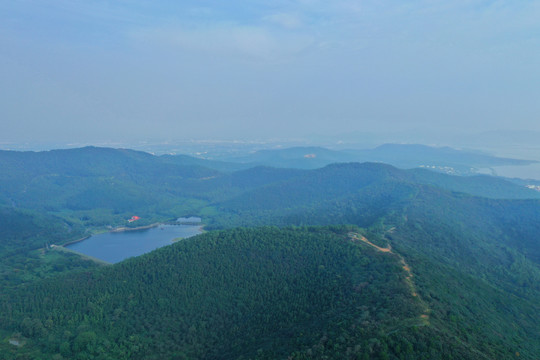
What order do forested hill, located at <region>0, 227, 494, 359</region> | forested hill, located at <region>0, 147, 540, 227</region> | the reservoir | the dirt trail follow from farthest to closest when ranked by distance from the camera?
forested hill, located at <region>0, 147, 540, 227</region>, the reservoir, the dirt trail, forested hill, located at <region>0, 227, 494, 359</region>

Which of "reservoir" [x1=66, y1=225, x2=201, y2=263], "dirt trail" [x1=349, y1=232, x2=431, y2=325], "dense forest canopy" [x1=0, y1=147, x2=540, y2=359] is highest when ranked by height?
"dirt trail" [x1=349, y1=232, x2=431, y2=325]

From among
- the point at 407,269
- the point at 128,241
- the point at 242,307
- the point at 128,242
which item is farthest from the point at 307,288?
the point at 128,241

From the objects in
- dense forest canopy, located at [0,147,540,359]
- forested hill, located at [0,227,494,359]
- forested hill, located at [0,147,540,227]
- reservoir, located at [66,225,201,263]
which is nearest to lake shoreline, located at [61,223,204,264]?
reservoir, located at [66,225,201,263]

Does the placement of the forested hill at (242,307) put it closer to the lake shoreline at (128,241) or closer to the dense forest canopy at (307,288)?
the dense forest canopy at (307,288)

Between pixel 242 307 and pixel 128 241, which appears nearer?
pixel 242 307

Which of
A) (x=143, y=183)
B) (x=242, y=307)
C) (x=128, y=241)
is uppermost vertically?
(x=143, y=183)

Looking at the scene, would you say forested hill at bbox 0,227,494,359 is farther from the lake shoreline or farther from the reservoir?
the lake shoreline

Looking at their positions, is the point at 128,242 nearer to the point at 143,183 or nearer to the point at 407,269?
the point at 143,183

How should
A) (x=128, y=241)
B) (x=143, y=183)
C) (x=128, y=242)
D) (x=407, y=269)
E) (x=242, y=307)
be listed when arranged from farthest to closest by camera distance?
(x=143, y=183) → (x=128, y=241) → (x=128, y=242) → (x=407, y=269) → (x=242, y=307)

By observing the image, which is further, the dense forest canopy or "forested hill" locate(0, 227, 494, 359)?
the dense forest canopy

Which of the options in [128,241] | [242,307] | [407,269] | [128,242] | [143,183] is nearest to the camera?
[242,307]
